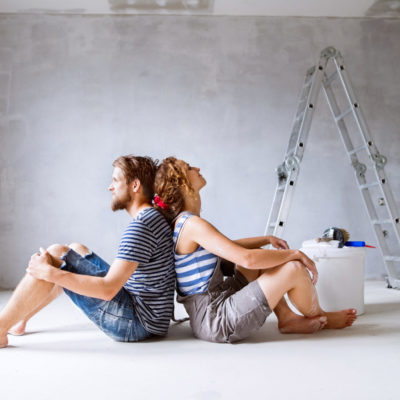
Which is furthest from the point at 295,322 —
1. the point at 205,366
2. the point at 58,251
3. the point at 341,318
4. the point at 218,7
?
the point at 218,7

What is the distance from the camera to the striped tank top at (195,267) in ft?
6.43

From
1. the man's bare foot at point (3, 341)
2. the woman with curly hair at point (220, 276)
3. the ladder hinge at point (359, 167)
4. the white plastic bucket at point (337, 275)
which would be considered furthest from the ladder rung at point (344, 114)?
the man's bare foot at point (3, 341)

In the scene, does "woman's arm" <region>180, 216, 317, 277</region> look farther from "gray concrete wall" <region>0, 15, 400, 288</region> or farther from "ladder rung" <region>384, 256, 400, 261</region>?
"gray concrete wall" <region>0, 15, 400, 288</region>

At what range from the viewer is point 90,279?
1.73 m

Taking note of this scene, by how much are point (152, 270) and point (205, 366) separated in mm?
476

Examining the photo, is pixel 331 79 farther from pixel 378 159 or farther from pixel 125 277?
pixel 125 277

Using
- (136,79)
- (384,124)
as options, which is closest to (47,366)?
(136,79)

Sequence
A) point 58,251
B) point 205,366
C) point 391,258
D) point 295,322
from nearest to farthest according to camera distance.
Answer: point 205,366 < point 58,251 < point 295,322 < point 391,258

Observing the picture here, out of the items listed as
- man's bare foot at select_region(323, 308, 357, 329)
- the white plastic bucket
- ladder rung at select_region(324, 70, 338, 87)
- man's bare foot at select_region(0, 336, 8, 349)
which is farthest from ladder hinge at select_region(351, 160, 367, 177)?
man's bare foot at select_region(0, 336, 8, 349)

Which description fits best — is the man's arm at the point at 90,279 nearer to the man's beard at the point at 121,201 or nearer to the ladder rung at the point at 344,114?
the man's beard at the point at 121,201

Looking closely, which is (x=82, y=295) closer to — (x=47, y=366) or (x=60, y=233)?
(x=47, y=366)

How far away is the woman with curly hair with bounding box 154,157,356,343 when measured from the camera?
6.08ft

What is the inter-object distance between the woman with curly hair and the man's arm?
0.30 meters

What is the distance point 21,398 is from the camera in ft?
4.42
